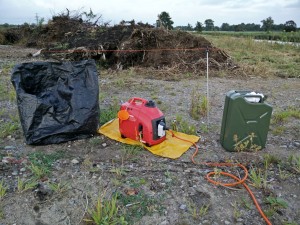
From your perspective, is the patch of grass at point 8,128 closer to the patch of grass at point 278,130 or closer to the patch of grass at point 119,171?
the patch of grass at point 119,171

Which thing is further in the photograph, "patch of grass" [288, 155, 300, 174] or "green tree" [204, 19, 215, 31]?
"green tree" [204, 19, 215, 31]

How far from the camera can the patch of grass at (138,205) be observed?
2.18 m

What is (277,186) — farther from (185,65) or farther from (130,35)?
(130,35)

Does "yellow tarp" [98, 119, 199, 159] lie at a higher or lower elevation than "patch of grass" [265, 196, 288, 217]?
higher

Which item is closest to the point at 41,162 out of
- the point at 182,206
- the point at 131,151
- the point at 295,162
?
the point at 131,151

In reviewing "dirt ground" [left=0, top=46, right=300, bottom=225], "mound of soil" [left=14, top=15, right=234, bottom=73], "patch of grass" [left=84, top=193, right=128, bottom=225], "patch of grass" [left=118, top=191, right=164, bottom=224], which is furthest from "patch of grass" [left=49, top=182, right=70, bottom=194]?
"mound of soil" [left=14, top=15, right=234, bottom=73]

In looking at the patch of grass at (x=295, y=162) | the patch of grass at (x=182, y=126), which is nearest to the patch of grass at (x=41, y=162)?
the patch of grass at (x=182, y=126)

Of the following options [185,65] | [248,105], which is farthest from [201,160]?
[185,65]

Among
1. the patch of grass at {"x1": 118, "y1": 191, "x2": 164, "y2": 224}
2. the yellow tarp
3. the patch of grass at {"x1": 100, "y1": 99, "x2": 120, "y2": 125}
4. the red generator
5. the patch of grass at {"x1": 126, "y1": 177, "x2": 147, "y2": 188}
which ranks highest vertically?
the red generator

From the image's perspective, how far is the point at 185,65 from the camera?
764cm

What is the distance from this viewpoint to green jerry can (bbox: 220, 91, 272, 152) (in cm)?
292

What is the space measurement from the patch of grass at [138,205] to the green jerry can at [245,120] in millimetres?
1156

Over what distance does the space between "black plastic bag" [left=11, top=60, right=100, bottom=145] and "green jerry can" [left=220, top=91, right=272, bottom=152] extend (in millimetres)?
1524

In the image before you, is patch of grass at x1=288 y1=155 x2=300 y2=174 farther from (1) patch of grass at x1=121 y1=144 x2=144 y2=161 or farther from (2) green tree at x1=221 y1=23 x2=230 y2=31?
(2) green tree at x1=221 y1=23 x2=230 y2=31
